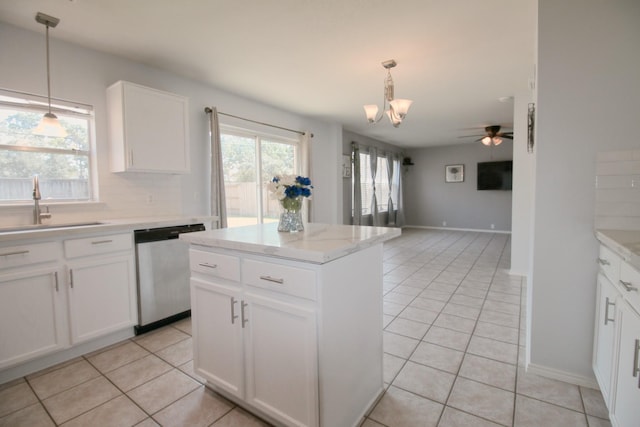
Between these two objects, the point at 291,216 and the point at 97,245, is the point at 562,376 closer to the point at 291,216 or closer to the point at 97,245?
the point at 291,216

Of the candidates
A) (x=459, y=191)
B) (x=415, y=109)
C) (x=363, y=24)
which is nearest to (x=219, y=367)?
(x=363, y=24)

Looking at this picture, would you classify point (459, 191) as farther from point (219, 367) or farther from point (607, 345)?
point (219, 367)

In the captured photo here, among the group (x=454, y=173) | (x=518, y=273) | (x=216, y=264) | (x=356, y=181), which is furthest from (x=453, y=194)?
(x=216, y=264)

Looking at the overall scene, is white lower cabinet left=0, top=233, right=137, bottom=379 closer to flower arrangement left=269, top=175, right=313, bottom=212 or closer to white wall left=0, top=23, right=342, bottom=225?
white wall left=0, top=23, right=342, bottom=225

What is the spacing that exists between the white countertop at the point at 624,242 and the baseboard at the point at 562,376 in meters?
0.87

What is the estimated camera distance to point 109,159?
9.68ft

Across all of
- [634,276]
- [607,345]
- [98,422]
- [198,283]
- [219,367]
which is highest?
[634,276]

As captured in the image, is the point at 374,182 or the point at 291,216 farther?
→ the point at 374,182

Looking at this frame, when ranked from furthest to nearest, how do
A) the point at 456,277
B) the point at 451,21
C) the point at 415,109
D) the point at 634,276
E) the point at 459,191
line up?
the point at 459,191
the point at 415,109
the point at 456,277
the point at 451,21
the point at 634,276

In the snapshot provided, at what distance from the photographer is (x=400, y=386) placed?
75.5 inches

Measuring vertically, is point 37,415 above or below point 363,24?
below

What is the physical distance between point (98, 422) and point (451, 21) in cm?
352

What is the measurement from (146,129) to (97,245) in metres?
1.20

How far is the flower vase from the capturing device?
1878mm
